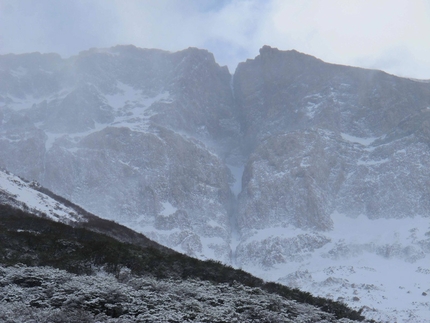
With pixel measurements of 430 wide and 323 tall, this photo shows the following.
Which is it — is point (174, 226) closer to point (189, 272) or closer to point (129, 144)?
point (129, 144)

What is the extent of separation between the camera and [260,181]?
138 m

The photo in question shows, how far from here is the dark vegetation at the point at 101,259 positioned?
2339 cm

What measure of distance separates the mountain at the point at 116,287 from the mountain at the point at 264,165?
53.4 m

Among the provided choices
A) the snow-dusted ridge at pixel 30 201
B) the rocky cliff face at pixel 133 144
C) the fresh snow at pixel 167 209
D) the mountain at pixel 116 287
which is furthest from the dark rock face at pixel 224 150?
the mountain at pixel 116 287

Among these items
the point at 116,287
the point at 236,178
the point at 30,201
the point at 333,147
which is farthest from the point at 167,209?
the point at 116,287

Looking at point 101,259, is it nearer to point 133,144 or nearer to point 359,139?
point 133,144

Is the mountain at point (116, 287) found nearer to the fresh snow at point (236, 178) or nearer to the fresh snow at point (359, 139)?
the fresh snow at point (236, 178)

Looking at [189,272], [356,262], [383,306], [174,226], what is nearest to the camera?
[189,272]

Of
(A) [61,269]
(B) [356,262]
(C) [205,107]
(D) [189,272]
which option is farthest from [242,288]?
(C) [205,107]

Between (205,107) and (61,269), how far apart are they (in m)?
167

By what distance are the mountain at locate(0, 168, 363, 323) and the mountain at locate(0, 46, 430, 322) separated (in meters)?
53.4

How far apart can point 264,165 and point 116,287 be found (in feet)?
412

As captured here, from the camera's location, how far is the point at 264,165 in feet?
469

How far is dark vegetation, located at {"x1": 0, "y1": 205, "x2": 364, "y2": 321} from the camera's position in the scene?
76.7ft
